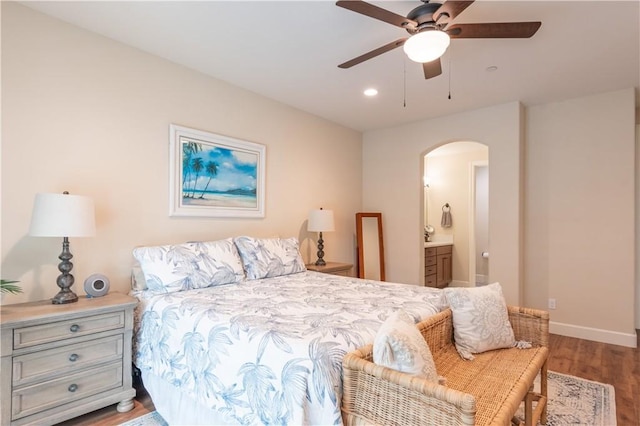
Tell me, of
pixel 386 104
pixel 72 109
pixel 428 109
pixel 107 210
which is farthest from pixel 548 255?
pixel 72 109

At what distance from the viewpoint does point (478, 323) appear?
199 cm

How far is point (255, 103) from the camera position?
3637 mm

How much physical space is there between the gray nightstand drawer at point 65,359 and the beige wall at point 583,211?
416 centimetres

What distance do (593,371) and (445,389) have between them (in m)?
2.53

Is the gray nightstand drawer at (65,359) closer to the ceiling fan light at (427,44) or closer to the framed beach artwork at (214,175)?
the framed beach artwork at (214,175)

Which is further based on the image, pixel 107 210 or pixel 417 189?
pixel 417 189

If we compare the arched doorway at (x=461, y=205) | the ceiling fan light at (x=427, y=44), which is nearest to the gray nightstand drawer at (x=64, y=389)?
the ceiling fan light at (x=427, y=44)

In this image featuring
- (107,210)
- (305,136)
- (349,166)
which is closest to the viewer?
(107,210)

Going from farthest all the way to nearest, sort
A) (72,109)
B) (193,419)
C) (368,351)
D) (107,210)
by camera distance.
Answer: (107,210) → (72,109) → (193,419) → (368,351)

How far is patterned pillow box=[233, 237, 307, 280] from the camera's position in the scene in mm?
2988

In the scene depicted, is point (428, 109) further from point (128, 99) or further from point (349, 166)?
point (128, 99)

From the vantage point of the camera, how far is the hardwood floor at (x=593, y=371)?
211 centimetres

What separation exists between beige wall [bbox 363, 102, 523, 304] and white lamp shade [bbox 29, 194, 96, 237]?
146 inches

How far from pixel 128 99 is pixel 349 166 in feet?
9.85
